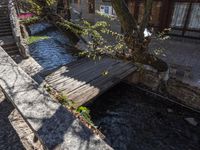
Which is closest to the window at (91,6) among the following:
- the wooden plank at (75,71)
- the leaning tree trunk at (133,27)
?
the wooden plank at (75,71)

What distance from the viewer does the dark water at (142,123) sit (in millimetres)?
7230

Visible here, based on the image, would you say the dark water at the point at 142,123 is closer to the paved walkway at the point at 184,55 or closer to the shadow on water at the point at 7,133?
the paved walkway at the point at 184,55

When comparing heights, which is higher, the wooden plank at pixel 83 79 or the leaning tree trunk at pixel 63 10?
the leaning tree trunk at pixel 63 10

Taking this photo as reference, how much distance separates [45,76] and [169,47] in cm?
789

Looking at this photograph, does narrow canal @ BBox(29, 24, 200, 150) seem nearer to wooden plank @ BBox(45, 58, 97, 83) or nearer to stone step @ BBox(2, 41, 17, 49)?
wooden plank @ BBox(45, 58, 97, 83)

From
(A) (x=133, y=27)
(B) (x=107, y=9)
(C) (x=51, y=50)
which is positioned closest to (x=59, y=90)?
(A) (x=133, y=27)

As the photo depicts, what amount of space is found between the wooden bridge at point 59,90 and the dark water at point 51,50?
2.13m

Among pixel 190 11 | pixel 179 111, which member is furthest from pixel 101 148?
pixel 190 11

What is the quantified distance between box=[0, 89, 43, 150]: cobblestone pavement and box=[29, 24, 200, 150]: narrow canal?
324 cm

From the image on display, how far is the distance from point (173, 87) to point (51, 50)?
31.9 feet

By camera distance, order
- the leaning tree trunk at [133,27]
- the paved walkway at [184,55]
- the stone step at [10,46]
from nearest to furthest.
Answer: the leaning tree trunk at [133,27], the paved walkway at [184,55], the stone step at [10,46]

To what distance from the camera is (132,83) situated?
10344mm

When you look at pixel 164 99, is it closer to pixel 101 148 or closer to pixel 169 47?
pixel 169 47

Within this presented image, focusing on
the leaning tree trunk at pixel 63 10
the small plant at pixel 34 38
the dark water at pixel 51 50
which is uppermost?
the leaning tree trunk at pixel 63 10
